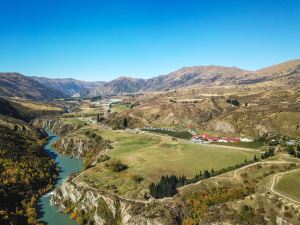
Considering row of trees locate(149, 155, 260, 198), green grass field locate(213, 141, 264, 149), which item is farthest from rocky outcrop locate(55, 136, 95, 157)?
row of trees locate(149, 155, 260, 198)

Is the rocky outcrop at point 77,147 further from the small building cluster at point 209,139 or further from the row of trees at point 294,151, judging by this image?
the row of trees at point 294,151

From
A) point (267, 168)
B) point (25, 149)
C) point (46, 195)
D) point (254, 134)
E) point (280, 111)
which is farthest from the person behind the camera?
point (280, 111)

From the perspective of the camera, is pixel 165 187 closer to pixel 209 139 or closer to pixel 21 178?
pixel 21 178

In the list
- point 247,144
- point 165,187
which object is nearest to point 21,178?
point 165,187

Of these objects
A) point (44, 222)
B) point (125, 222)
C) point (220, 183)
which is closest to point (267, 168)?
point (220, 183)

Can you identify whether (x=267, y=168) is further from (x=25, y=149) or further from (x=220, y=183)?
(x=25, y=149)

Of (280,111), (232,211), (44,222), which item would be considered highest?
(280,111)

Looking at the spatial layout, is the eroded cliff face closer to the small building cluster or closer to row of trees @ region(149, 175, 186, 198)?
row of trees @ region(149, 175, 186, 198)
